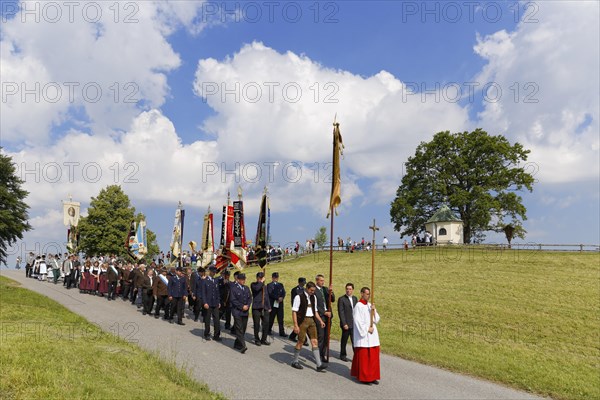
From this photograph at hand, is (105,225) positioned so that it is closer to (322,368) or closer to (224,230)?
(224,230)

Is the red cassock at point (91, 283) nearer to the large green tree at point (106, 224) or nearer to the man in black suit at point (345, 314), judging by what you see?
the man in black suit at point (345, 314)

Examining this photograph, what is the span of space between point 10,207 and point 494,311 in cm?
3859

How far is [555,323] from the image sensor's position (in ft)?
63.8

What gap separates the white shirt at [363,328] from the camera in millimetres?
10414

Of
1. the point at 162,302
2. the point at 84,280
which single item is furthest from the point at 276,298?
the point at 84,280

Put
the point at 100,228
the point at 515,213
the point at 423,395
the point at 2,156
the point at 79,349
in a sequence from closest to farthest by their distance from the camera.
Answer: the point at 423,395, the point at 79,349, the point at 2,156, the point at 515,213, the point at 100,228

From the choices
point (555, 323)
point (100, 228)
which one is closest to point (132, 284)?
point (555, 323)

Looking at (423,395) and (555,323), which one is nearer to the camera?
(423,395)

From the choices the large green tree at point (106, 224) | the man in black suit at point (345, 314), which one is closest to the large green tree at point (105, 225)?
the large green tree at point (106, 224)

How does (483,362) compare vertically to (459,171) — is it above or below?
below

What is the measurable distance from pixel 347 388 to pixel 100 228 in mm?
51419

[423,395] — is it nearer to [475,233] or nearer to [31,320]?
[31,320]

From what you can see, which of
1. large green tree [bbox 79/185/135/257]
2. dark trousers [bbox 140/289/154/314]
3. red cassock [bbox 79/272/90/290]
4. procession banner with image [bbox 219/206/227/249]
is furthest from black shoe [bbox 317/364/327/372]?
large green tree [bbox 79/185/135/257]

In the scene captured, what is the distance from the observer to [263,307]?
1407 cm
